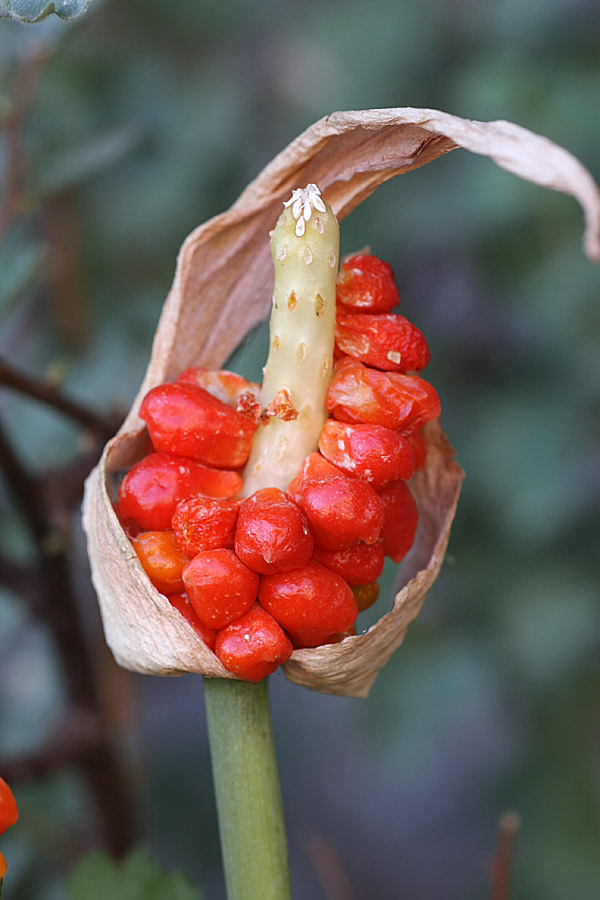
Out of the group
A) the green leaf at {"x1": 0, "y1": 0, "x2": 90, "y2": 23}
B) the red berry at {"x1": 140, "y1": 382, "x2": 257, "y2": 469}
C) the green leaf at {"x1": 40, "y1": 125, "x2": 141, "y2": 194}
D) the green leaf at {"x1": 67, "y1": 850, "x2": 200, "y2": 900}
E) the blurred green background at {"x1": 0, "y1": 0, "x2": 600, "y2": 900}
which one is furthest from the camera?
the blurred green background at {"x1": 0, "y1": 0, "x2": 600, "y2": 900}

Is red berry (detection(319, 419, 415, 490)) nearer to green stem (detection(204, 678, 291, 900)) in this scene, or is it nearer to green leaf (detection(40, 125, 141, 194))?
green stem (detection(204, 678, 291, 900))

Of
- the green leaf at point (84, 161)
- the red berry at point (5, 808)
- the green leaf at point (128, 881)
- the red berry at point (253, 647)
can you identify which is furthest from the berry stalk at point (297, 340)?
the green leaf at point (84, 161)

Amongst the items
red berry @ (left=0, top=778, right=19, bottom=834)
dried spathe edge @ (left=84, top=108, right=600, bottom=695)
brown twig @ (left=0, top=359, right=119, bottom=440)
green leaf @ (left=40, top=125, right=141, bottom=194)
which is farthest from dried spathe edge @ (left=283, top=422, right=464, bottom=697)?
green leaf @ (left=40, top=125, right=141, bottom=194)

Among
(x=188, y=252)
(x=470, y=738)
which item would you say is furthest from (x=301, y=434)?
(x=470, y=738)

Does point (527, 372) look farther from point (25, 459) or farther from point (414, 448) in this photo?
point (414, 448)

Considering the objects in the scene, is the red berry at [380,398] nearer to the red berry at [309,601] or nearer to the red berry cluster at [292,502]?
the red berry cluster at [292,502]
